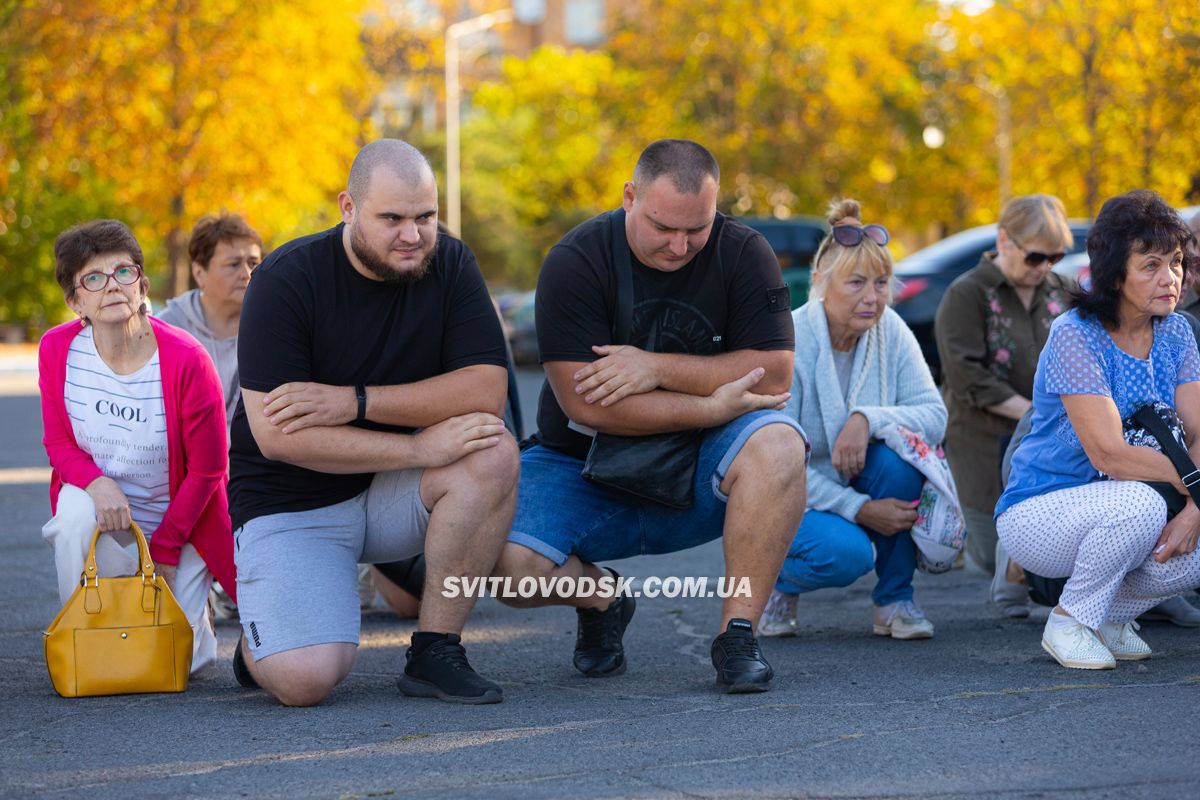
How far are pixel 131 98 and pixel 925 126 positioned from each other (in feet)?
57.3

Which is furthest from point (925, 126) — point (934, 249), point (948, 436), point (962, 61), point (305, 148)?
point (948, 436)

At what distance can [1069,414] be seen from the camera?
5.28 meters

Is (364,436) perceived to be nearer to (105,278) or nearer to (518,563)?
(518,563)

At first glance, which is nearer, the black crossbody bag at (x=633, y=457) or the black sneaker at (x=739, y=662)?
the black sneaker at (x=739, y=662)

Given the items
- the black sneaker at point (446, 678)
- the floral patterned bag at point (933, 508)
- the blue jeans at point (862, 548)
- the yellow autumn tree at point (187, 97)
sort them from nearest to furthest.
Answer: the black sneaker at point (446, 678)
the blue jeans at point (862, 548)
the floral patterned bag at point (933, 508)
the yellow autumn tree at point (187, 97)

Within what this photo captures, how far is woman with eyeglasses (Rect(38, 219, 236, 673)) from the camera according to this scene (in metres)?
5.32

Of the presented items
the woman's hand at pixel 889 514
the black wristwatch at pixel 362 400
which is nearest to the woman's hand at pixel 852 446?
the woman's hand at pixel 889 514

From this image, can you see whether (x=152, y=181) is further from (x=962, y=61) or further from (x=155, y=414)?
(x=155, y=414)

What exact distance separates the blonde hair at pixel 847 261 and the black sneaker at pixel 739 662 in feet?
5.19

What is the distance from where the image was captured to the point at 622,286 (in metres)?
5.19

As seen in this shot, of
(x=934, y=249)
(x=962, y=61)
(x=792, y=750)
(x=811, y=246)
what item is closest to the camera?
(x=792, y=750)

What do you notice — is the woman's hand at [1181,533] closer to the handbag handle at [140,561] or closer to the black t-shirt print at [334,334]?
the black t-shirt print at [334,334]

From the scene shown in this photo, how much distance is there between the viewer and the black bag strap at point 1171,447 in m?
5.16

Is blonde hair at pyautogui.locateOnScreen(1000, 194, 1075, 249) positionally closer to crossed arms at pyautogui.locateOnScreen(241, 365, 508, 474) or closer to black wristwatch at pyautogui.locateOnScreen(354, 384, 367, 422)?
crossed arms at pyautogui.locateOnScreen(241, 365, 508, 474)
